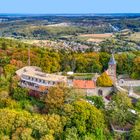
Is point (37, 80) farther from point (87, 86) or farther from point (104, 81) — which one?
point (104, 81)

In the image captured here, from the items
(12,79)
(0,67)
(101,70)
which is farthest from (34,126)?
(101,70)

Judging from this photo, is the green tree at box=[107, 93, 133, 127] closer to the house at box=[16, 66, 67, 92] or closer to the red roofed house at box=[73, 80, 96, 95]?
the red roofed house at box=[73, 80, 96, 95]

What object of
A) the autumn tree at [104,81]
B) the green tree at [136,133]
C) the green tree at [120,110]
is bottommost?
the green tree at [136,133]

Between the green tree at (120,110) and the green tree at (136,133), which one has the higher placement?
the green tree at (120,110)

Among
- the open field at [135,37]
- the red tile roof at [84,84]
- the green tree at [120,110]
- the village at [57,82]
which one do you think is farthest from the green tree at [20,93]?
the open field at [135,37]

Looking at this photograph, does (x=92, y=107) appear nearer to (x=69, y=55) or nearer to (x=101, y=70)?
(x=101, y=70)

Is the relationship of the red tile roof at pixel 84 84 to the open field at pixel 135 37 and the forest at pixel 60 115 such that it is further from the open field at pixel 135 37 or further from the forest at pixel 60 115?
the open field at pixel 135 37

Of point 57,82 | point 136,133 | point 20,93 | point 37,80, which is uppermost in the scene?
point 57,82

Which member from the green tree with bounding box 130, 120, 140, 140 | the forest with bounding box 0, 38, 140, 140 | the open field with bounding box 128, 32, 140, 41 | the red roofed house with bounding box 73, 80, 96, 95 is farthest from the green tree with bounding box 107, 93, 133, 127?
the open field with bounding box 128, 32, 140, 41

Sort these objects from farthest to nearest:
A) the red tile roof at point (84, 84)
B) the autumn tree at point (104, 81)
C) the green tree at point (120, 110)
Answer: the autumn tree at point (104, 81), the red tile roof at point (84, 84), the green tree at point (120, 110)

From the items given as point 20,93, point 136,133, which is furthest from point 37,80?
point 136,133

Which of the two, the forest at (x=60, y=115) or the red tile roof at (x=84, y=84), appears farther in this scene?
the red tile roof at (x=84, y=84)
